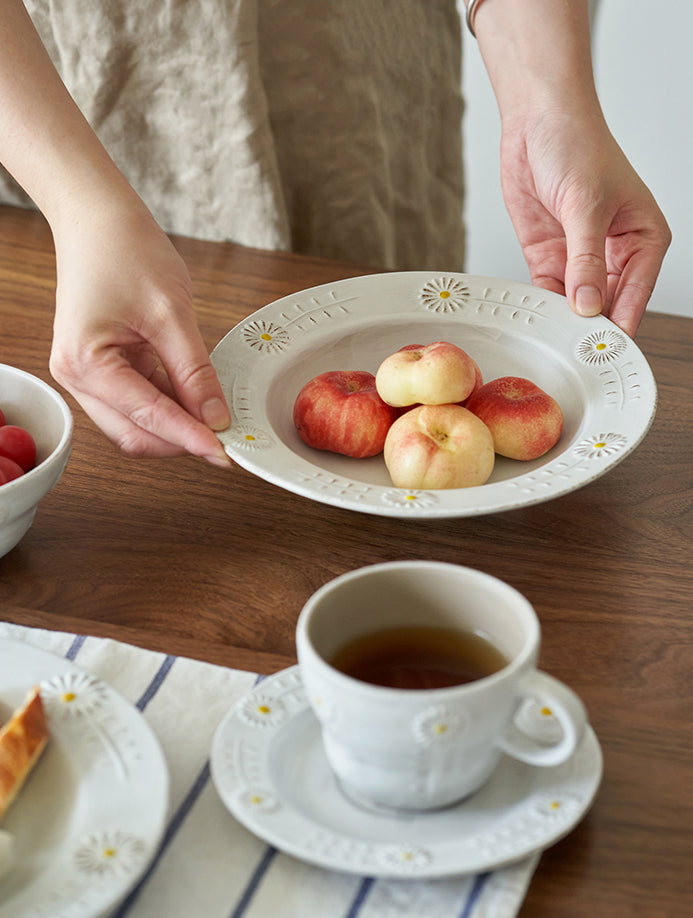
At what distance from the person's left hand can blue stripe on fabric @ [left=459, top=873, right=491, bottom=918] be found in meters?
0.49

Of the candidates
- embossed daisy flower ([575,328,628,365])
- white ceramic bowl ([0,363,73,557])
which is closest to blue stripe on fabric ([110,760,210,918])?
white ceramic bowl ([0,363,73,557])

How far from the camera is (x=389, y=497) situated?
61 cm

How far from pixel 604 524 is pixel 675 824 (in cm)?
25

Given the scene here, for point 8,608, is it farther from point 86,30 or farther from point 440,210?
point 440,210

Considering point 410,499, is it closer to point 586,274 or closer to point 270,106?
point 586,274

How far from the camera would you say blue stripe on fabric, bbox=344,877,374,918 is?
407 mm

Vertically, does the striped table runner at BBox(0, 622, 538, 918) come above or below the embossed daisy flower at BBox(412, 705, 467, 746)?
below

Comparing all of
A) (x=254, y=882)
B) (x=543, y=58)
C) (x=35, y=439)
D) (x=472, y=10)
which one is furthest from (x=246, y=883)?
(x=472, y=10)

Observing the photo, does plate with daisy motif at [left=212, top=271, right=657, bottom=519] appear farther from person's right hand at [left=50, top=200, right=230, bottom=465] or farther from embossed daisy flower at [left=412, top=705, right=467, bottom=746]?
embossed daisy flower at [left=412, top=705, right=467, bottom=746]

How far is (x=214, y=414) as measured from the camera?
0.65 m

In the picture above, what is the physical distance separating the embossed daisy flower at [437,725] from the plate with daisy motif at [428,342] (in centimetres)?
21

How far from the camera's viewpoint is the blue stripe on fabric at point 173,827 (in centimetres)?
41

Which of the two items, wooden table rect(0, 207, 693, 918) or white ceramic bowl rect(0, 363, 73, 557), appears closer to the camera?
wooden table rect(0, 207, 693, 918)

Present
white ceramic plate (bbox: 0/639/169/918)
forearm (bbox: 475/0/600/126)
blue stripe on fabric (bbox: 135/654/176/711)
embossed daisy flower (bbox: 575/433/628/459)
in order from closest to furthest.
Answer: white ceramic plate (bbox: 0/639/169/918) < blue stripe on fabric (bbox: 135/654/176/711) < embossed daisy flower (bbox: 575/433/628/459) < forearm (bbox: 475/0/600/126)
